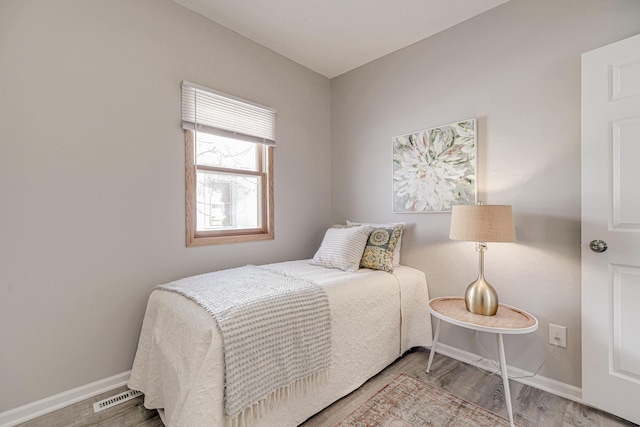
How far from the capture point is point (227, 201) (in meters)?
2.44

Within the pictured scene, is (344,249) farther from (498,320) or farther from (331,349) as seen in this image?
(498,320)

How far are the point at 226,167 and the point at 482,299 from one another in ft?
7.04

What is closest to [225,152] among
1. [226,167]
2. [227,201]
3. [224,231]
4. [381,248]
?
[226,167]

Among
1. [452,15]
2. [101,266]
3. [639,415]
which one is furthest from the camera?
[452,15]

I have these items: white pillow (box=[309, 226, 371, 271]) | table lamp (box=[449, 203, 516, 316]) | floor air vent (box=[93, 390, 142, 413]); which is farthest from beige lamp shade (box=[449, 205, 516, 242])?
floor air vent (box=[93, 390, 142, 413])

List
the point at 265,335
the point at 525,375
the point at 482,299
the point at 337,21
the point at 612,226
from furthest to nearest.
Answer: the point at 337,21
the point at 525,375
the point at 482,299
the point at 612,226
the point at 265,335

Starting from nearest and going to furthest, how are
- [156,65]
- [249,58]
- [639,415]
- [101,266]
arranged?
1. [639,415]
2. [101,266]
3. [156,65]
4. [249,58]

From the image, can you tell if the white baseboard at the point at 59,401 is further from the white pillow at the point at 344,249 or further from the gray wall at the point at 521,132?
the gray wall at the point at 521,132

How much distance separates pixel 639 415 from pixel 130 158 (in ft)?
10.7

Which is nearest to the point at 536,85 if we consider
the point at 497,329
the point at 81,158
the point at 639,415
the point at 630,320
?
the point at 630,320

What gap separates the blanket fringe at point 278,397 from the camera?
4.06 ft

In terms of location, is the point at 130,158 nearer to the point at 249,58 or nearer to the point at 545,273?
the point at 249,58

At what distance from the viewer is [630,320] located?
1472 mm

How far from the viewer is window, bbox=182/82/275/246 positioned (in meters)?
2.13
